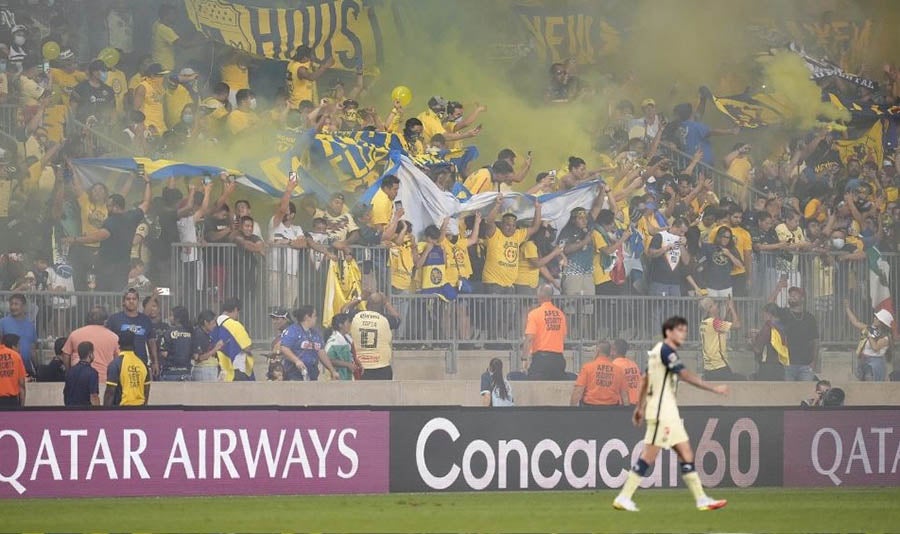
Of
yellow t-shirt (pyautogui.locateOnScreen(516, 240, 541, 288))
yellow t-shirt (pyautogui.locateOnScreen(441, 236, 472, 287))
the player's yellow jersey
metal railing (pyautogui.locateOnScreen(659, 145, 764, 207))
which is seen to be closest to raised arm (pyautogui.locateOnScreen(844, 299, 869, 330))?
metal railing (pyautogui.locateOnScreen(659, 145, 764, 207))

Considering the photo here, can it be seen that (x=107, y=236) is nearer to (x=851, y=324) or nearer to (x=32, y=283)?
(x=32, y=283)

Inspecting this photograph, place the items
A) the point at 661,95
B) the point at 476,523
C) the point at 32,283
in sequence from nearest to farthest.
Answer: the point at 476,523, the point at 32,283, the point at 661,95

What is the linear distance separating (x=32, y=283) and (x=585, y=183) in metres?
8.17

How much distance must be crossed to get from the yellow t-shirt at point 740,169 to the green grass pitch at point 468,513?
7703 mm

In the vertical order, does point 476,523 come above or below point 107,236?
below

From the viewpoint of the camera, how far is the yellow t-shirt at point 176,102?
21.8 meters

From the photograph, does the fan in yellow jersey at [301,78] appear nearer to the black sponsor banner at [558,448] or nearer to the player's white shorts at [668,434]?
the black sponsor banner at [558,448]

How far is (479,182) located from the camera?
72.3ft

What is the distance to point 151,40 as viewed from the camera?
22297mm

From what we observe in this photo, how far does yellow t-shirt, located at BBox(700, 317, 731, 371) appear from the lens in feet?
69.3

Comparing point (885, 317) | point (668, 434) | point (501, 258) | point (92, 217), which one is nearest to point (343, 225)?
point (501, 258)

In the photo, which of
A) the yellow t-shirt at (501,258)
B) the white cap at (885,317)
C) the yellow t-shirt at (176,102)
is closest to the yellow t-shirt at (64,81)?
the yellow t-shirt at (176,102)

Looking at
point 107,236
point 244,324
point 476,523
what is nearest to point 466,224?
point 244,324

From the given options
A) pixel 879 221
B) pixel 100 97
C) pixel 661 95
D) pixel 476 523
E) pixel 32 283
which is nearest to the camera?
pixel 476 523
